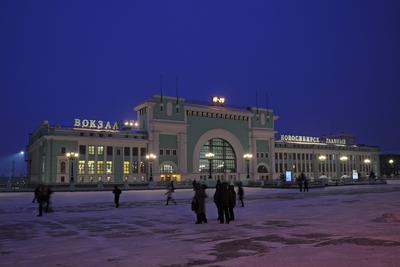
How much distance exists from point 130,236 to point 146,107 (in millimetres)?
73488

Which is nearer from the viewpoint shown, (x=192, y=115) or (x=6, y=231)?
(x=6, y=231)

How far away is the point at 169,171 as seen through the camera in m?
83.4

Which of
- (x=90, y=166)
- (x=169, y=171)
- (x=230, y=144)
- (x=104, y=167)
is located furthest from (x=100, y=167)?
(x=230, y=144)

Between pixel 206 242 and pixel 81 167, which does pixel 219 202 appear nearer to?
pixel 206 242

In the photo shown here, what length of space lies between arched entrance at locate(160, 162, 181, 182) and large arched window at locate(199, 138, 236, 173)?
6745mm

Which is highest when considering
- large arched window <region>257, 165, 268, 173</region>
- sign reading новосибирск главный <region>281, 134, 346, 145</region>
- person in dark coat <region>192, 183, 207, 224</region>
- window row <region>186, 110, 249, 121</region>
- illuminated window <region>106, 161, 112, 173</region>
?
window row <region>186, 110, 249, 121</region>

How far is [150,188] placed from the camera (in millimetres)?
60719

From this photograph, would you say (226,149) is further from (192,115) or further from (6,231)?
(6,231)

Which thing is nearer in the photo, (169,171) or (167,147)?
(169,171)

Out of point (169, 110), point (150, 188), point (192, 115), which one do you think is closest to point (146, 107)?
point (169, 110)

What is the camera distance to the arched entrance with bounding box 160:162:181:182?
82375 mm

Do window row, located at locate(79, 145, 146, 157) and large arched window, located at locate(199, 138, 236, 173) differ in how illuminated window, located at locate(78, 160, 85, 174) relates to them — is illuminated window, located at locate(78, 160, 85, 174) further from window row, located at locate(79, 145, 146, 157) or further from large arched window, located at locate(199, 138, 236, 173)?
large arched window, located at locate(199, 138, 236, 173)

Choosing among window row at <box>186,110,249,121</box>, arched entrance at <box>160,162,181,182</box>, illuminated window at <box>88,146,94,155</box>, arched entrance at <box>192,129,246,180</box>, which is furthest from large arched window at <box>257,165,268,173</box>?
illuminated window at <box>88,146,94,155</box>

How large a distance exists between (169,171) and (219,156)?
14.1 m
